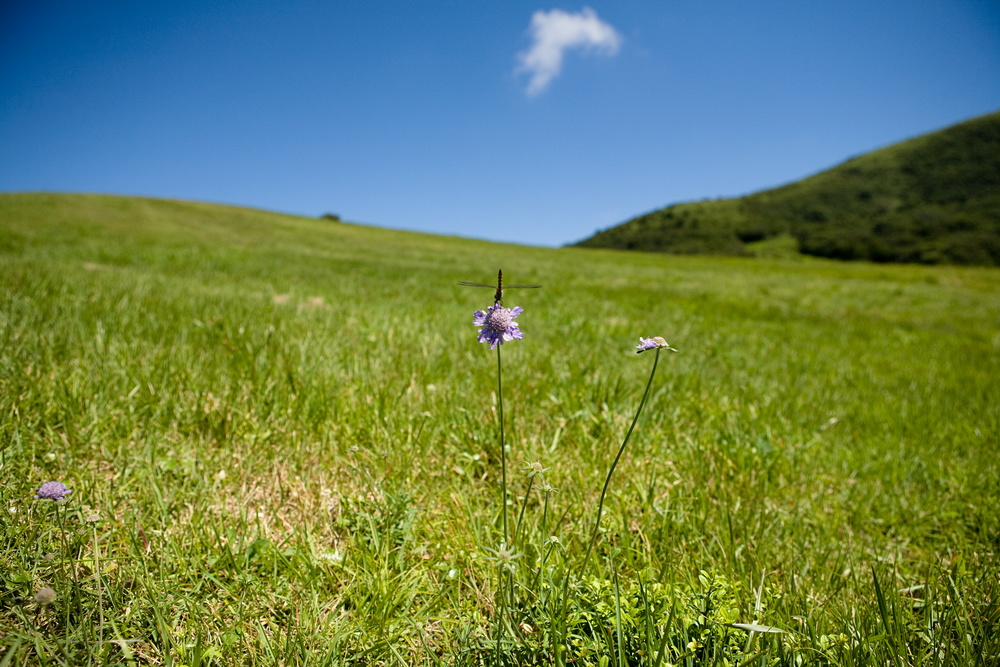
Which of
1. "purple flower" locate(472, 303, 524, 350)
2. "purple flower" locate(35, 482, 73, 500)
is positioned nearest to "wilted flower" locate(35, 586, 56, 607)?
"purple flower" locate(35, 482, 73, 500)

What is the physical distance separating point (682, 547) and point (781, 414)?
8.92 ft

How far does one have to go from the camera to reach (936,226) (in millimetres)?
81750

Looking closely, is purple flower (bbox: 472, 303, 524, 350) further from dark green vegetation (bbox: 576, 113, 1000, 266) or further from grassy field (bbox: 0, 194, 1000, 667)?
dark green vegetation (bbox: 576, 113, 1000, 266)

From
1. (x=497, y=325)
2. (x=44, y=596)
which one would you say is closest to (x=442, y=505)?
(x=497, y=325)

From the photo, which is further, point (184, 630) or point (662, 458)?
point (662, 458)

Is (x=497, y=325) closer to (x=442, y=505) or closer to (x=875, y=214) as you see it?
(x=442, y=505)

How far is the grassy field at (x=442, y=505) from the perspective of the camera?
134cm

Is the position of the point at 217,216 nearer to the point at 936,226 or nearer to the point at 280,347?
the point at 280,347

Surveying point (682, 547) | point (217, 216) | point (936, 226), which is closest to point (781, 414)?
point (682, 547)

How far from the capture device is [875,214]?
4203 inches

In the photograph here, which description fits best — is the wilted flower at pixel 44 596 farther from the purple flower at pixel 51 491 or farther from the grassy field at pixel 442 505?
the purple flower at pixel 51 491

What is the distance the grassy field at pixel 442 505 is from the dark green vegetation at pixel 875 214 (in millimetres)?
87248

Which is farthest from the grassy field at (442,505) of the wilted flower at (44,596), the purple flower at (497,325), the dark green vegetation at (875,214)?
the dark green vegetation at (875,214)

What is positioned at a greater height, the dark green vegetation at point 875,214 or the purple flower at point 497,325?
the dark green vegetation at point 875,214
